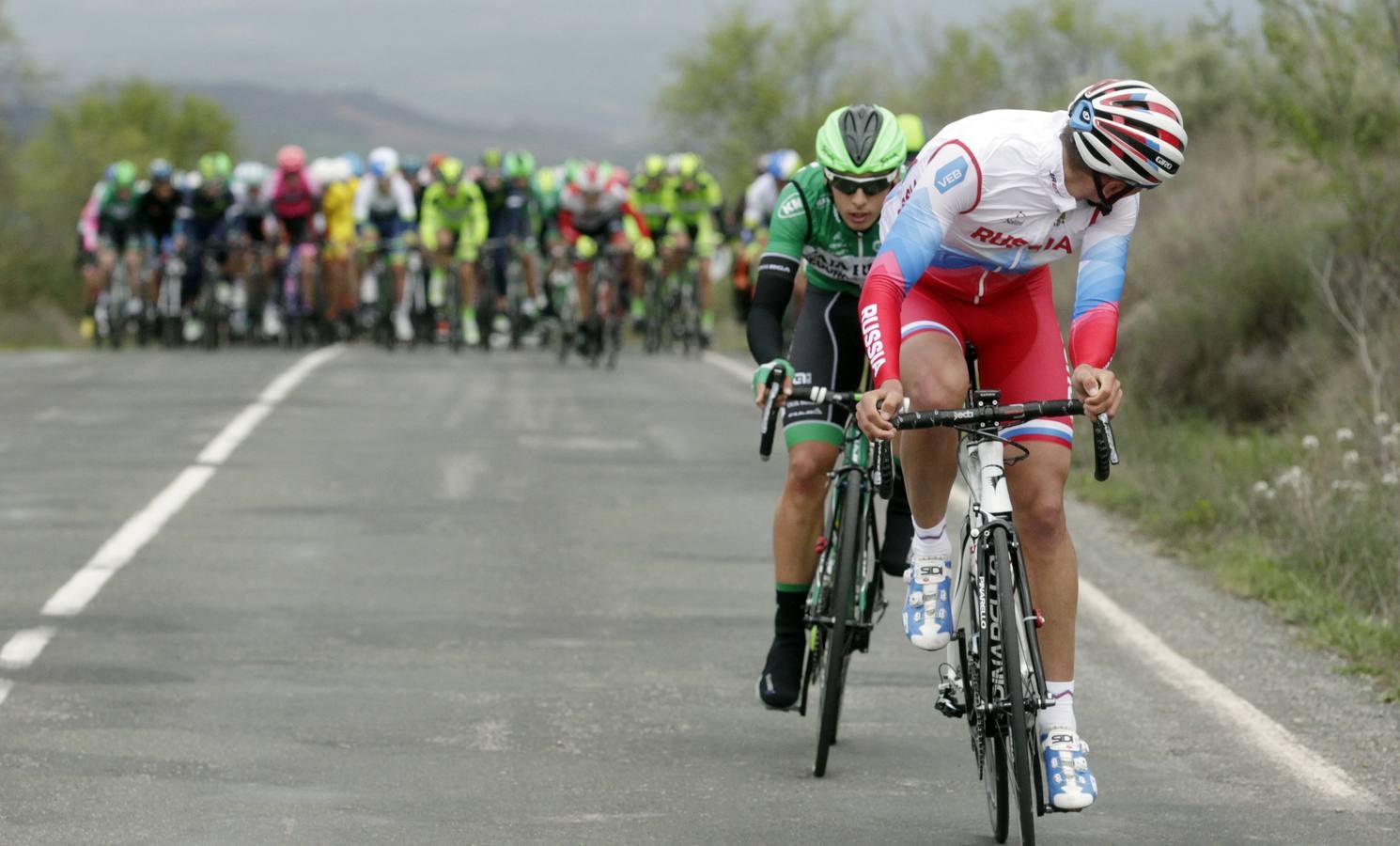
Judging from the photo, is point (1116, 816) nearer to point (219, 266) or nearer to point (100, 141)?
point (219, 266)

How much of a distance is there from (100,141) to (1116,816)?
123 meters

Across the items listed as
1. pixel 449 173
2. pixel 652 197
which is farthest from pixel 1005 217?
pixel 449 173

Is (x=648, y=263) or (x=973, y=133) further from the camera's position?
(x=648, y=263)

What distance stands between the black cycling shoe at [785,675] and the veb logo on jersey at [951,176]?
1823 mm

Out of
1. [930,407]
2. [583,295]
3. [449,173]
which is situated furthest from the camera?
[449,173]

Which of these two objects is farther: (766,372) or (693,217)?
(693,217)

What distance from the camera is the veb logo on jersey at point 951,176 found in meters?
6.55

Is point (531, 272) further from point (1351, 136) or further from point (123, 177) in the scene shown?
point (1351, 136)

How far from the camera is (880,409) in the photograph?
6.29m

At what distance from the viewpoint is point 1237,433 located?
1650 cm

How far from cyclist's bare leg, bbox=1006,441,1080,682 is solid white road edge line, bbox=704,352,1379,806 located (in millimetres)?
1060

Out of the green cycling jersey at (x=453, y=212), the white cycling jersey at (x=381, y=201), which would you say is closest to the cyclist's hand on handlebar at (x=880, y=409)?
the green cycling jersey at (x=453, y=212)

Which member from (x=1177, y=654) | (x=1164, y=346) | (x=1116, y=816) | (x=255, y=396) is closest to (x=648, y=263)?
(x=255, y=396)

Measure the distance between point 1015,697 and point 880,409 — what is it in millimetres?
784
